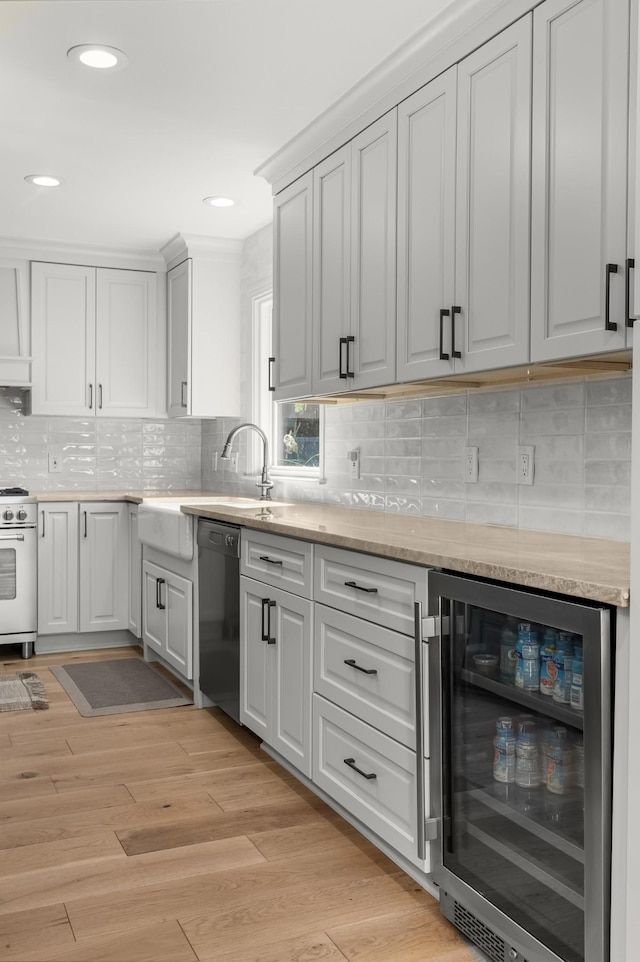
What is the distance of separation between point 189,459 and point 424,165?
3.61m

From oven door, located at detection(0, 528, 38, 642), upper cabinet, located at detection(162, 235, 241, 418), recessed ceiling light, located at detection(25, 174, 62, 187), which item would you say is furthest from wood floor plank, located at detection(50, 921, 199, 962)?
upper cabinet, located at detection(162, 235, 241, 418)

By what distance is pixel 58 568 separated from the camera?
5008mm

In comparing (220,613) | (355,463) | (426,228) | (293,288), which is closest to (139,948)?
(220,613)

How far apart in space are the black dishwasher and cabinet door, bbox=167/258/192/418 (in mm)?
1668

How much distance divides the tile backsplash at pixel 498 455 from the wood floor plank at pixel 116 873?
4.38 ft

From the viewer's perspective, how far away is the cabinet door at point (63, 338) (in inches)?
207

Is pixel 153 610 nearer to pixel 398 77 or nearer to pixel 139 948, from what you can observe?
→ pixel 139 948

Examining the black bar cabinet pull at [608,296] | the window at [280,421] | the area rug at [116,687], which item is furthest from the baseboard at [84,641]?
the black bar cabinet pull at [608,296]

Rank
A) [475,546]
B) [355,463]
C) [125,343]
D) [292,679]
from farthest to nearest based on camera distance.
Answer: [125,343]
[355,463]
[292,679]
[475,546]

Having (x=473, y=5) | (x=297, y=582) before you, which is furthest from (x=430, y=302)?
(x=297, y=582)

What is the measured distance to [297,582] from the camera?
113 inches

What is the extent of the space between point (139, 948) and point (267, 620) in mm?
1287

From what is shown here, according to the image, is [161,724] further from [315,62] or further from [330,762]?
[315,62]

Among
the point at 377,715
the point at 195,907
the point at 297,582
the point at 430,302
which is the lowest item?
the point at 195,907
